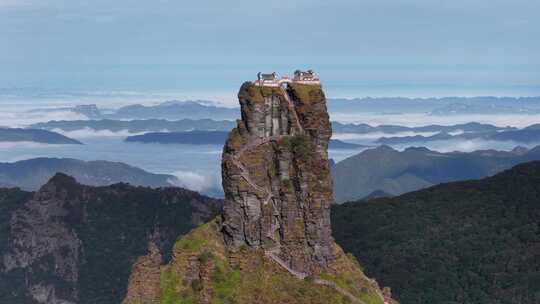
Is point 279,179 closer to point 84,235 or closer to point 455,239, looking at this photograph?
point 455,239

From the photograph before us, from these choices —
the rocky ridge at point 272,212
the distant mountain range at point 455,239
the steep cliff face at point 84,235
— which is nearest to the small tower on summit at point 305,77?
the rocky ridge at point 272,212

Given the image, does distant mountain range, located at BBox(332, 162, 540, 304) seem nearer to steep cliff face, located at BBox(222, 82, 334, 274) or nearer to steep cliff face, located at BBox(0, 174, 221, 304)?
steep cliff face, located at BBox(0, 174, 221, 304)

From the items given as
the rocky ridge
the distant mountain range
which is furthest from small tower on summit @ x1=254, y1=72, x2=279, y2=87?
the distant mountain range

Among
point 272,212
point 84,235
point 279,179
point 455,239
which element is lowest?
point 84,235

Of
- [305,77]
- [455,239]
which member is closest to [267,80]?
[305,77]

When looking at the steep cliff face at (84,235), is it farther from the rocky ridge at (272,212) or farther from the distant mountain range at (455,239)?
the rocky ridge at (272,212)

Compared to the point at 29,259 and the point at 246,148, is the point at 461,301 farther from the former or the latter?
the point at 29,259
